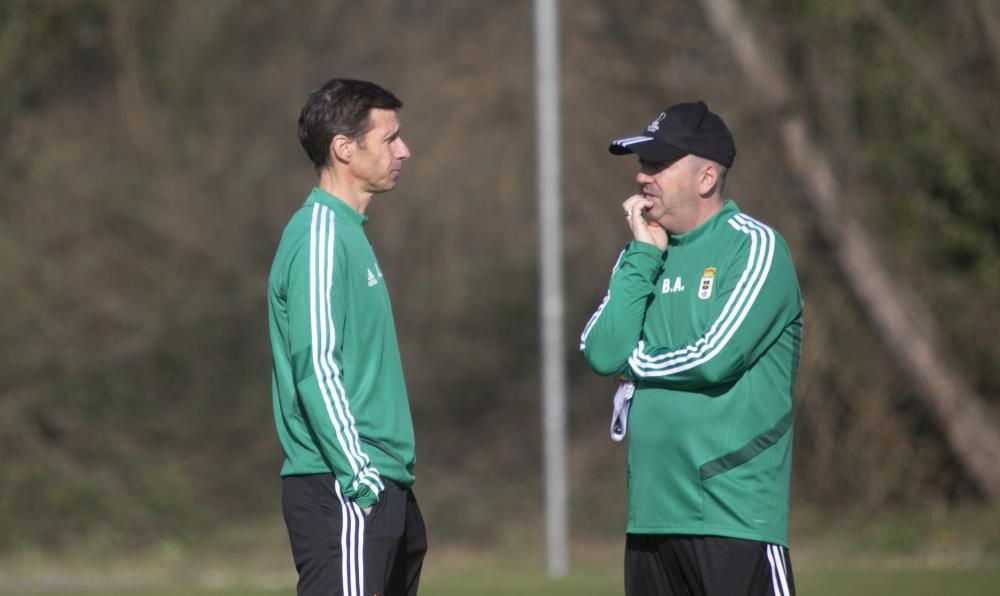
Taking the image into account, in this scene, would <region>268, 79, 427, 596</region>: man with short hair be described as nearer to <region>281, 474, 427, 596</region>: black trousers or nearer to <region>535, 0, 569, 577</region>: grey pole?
<region>281, 474, 427, 596</region>: black trousers

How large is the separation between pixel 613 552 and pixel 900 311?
3724 millimetres

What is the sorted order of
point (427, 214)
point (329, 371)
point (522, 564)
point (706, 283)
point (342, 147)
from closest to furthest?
point (329, 371) < point (706, 283) < point (342, 147) < point (522, 564) < point (427, 214)

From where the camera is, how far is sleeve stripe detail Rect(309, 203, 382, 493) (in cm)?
425

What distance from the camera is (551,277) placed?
494 inches

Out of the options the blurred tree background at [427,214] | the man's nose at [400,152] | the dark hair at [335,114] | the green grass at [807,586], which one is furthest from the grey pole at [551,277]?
the dark hair at [335,114]

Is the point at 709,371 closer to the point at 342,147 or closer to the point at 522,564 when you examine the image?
the point at 342,147

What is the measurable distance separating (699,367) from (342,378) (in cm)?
106

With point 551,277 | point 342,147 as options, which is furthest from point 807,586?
point 342,147

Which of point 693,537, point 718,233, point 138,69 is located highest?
point 138,69

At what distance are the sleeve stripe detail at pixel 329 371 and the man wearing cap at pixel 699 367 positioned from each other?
0.79 m

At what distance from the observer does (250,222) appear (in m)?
15.7

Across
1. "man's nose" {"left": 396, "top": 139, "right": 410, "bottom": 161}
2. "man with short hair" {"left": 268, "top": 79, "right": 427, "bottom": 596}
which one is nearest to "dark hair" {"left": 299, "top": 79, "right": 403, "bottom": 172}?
"man with short hair" {"left": 268, "top": 79, "right": 427, "bottom": 596}

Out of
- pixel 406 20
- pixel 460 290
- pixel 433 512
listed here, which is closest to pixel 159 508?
pixel 433 512

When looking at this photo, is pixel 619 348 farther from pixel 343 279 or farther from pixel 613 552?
pixel 613 552
